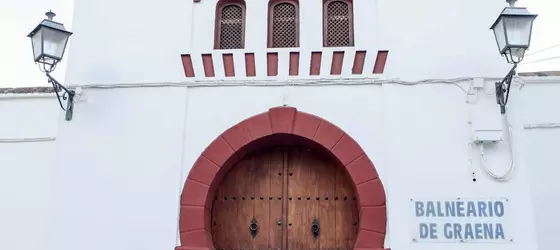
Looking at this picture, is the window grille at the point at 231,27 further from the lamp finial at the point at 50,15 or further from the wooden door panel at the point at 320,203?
the lamp finial at the point at 50,15

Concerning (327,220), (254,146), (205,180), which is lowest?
(327,220)

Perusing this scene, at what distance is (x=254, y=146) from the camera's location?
5891mm

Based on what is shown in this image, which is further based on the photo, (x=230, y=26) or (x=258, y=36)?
(x=230, y=26)

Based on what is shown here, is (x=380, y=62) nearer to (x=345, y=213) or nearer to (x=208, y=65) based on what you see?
(x=345, y=213)

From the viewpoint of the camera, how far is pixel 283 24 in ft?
20.3

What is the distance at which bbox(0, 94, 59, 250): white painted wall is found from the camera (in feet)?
20.3

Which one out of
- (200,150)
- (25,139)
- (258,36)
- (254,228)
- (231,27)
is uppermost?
(231,27)

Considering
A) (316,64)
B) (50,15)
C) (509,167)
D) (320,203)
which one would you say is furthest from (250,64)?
(509,167)

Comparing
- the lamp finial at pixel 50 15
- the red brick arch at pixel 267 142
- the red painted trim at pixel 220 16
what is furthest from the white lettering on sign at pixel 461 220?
the lamp finial at pixel 50 15

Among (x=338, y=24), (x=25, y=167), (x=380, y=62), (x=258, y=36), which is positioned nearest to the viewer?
(x=380, y=62)

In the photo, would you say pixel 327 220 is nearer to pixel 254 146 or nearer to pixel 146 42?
pixel 254 146

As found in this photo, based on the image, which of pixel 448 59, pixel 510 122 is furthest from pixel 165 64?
pixel 510 122

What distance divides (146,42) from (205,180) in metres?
1.67

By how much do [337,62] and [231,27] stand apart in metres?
1.25
